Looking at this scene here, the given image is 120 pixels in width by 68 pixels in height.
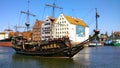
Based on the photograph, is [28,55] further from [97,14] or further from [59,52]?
[97,14]

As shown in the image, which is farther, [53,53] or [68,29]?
[68,29]

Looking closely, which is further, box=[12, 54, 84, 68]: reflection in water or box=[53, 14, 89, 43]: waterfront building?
box=[53, 14, 89, 43]: waterfront building

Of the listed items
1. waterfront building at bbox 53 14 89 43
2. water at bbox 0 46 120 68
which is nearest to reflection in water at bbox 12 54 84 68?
water at bbox 0 46 120 68

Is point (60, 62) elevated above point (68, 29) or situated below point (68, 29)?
below

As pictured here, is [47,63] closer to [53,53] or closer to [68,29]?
[53,53]

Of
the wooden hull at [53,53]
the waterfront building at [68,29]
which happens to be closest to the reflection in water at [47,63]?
the wooden hull at [53,53]

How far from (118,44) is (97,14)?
131m

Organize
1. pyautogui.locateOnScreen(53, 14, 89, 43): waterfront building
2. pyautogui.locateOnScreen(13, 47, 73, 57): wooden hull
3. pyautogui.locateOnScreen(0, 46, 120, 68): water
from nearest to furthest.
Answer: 1. pyautogui.locateOnScreen(0, 46, 120, 68): water
2. pyautogui.locateOnScreen(13, 47, 73, 57): wooden hull
3. pyautogui.locateOnScreen(53, 14, 89, 43): waterfront building

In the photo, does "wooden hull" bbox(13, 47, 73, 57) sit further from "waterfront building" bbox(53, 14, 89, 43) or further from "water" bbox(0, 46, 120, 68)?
"waterfront building" bbox(53, 14, 89, 43)

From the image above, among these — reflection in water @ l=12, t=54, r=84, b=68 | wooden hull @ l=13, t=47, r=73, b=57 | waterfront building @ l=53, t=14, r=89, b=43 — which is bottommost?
reflection in water @ l=12, t=54, r=84, b=68

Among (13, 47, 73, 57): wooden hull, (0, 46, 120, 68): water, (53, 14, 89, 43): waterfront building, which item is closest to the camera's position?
(0, 46, 120, 68): water

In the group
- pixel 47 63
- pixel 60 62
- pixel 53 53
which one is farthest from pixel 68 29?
pixel 47 63

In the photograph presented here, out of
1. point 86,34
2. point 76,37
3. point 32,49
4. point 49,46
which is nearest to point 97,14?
point 49,46

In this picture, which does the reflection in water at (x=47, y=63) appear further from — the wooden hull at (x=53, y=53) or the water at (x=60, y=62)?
the wooden hull at (x=53, y=53)
